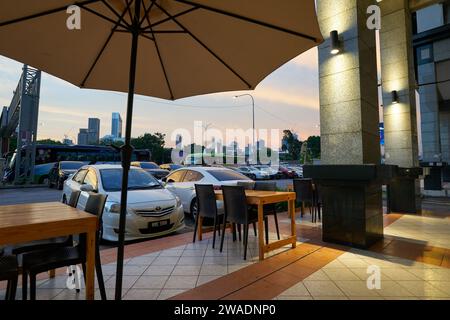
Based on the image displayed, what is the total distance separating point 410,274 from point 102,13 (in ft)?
13.1

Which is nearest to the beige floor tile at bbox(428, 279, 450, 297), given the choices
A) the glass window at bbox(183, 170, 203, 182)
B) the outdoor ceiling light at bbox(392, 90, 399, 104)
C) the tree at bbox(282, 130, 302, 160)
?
the glass window at bbox(183, 170, 203, 182)

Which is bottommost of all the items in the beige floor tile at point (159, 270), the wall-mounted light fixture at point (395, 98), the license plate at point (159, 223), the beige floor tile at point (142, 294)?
the beige floor tile at point (142, 294)

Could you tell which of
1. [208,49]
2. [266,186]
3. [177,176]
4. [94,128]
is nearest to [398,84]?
[266,186]

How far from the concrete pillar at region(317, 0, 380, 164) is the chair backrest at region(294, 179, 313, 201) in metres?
1.54

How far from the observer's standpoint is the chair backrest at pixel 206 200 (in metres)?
4.17

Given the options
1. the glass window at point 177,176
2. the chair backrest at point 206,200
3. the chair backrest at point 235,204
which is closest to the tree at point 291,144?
the glass window at point 177,176

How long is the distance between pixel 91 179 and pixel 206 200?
247 cm

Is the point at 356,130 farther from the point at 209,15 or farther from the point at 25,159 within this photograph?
the point at 25,159

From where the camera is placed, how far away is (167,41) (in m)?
2.40

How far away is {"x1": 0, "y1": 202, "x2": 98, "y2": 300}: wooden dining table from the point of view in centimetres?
178

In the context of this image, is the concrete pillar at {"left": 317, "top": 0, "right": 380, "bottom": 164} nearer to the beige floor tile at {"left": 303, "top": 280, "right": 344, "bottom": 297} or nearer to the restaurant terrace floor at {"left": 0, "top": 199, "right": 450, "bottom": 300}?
the restaurant terrace floor at {"left": 0, "top": 199, "right": 450, "bottom": 300}

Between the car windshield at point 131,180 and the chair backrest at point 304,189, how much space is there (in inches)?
123

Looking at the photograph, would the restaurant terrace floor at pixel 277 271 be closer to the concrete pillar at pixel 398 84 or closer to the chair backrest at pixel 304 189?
the chair backrest at pixel 304 189

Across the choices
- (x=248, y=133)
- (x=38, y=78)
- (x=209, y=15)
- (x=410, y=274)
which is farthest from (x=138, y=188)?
(x=248, y=133)
